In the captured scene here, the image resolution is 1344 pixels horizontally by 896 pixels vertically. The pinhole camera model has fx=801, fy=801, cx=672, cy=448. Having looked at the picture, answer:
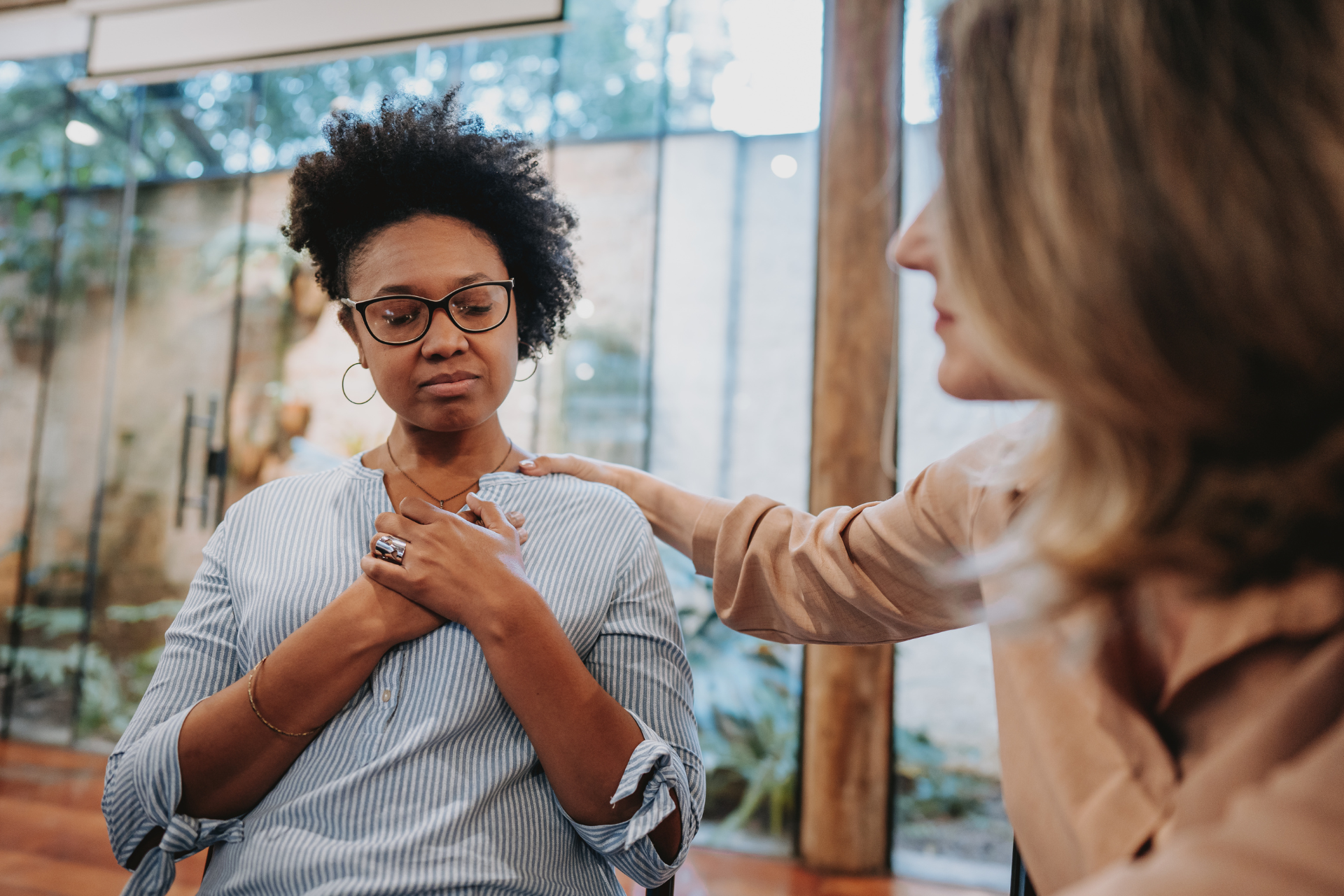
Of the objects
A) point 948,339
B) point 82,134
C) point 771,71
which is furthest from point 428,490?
point 82,134

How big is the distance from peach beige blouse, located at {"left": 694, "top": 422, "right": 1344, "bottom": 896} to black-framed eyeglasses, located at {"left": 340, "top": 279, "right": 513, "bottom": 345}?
2.50 feet

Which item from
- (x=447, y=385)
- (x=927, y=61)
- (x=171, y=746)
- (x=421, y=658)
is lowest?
(x=171, y=746)

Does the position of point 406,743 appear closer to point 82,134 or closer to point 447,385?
point 447,385

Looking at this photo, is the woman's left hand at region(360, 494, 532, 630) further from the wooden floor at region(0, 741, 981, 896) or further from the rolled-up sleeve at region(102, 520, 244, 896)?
the wooden floor at region(0, 741, 981, 896)

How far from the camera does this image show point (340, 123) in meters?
1.43

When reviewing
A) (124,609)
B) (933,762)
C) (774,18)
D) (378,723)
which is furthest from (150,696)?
(124,609)

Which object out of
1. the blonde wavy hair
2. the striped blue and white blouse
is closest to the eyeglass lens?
the striped blue and white blouse

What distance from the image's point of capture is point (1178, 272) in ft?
1.74

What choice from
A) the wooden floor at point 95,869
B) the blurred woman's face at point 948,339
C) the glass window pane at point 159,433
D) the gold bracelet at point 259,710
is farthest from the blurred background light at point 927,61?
the glass window pane at point 159,433

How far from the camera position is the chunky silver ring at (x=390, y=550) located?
1107 millimetres

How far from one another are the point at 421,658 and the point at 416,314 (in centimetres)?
53

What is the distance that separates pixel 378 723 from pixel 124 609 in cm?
428

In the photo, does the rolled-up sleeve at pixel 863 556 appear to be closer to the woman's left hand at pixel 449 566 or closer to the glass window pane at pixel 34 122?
the woman's left hand at pixel 449 566

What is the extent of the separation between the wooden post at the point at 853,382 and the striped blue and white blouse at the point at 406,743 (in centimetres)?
191
